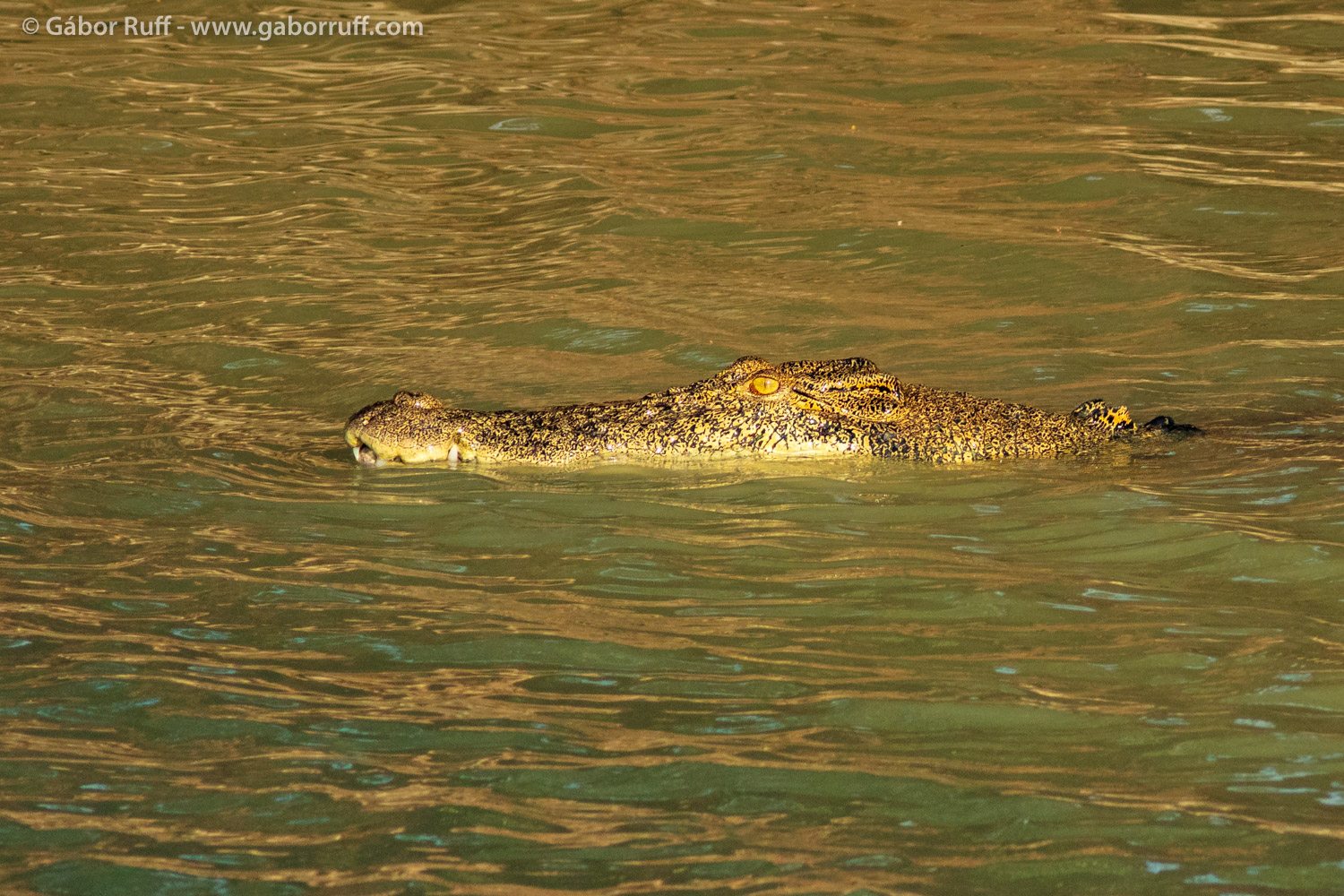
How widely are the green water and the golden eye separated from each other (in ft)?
1.23

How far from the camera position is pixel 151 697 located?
405 cm

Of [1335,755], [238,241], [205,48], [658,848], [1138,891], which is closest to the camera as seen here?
[1138,891]

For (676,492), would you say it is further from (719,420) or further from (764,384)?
(764,384)

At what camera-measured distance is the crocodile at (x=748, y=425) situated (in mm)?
6344

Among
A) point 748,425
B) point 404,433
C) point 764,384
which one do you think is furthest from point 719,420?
point 404,433

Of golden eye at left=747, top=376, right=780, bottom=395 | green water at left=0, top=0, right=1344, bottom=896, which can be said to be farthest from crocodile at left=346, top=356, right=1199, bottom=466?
green water at left=0, top=0, right=1344, bottom=896

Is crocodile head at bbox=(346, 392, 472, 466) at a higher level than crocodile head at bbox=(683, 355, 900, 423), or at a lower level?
lower

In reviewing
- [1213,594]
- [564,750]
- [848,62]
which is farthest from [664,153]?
[564,750]

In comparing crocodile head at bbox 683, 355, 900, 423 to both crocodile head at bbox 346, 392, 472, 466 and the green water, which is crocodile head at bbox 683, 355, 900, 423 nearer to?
the green water

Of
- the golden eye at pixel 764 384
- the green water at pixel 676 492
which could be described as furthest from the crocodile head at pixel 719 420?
the green water at pixel 676 492

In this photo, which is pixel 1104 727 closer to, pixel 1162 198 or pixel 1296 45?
pixel 1162 198

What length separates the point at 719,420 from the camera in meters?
6.43

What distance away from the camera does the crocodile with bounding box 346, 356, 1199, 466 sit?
634cm

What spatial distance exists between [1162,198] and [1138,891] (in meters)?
8.35
